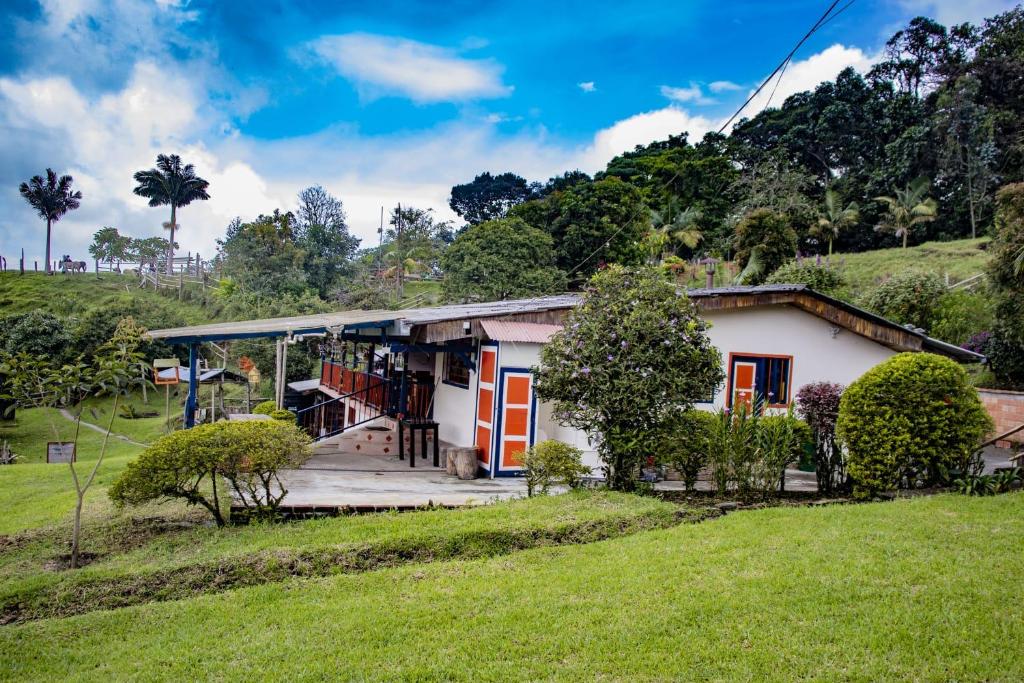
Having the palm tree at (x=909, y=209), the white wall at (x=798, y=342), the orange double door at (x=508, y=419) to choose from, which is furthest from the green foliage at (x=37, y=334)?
the palm tree at (x=909, y=209)

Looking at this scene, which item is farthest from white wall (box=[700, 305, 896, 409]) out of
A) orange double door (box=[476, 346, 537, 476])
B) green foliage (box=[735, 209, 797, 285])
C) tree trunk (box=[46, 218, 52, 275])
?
tree trunk (box=[46, 218, 52, 275])

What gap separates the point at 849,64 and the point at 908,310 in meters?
33.6

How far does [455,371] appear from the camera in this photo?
48.3 ft

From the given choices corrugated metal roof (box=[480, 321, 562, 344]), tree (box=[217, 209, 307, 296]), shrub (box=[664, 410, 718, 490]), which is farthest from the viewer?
tree (box=[217, 209, 307, 296])

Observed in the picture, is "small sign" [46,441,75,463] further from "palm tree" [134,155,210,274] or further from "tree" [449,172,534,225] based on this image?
"tree" [449,172,534,225]

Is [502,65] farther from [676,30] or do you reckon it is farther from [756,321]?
[756,321]

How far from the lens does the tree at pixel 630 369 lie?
8.79 meters

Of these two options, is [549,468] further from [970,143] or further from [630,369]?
[970,143]

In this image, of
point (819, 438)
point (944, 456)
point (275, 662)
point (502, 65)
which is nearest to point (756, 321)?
point (819, 438)

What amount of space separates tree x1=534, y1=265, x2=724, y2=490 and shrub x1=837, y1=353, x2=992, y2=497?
1.93 m

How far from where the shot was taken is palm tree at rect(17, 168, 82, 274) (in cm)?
5394

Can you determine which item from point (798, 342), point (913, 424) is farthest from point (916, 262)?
point (913, 424)

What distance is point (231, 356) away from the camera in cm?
3491

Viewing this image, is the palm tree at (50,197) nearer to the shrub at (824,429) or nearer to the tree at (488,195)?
the tree at (488,195)
